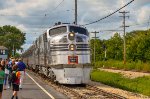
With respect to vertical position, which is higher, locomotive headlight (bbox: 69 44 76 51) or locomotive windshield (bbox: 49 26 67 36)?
locomotive windshield (bbox: 49 26 67 36)

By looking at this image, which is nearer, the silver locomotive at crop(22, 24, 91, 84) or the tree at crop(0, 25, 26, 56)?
the silver locomotive at crop(22, 24, 91, 84)

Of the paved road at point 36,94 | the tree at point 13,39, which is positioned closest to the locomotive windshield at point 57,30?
the paved road at point 36,94

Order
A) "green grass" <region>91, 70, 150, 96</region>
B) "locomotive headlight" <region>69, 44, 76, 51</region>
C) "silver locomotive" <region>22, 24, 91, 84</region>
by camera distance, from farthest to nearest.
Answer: "green grass" <region>91, 70, 150, 96</region> < "locomotive headlight" <region>69, 44, 76, 51</region> < "silver locomotive" <region>22, 24, 91, 84</region>

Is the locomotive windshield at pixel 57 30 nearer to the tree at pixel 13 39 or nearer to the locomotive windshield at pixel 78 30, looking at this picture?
the locomotive windshield at pixel 78 30

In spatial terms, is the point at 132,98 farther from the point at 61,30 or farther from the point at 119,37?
the point at 119,37

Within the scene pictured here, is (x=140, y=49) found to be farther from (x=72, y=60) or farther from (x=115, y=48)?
(x=72, y=60)

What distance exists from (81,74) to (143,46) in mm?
53093

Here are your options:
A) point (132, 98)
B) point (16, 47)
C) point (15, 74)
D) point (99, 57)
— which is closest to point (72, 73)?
point (132, 98)

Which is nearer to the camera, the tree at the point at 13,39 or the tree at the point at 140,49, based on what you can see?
the tree at the point at 140,49

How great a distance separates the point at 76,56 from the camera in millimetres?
25984

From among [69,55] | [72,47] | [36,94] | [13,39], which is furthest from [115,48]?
[36,94]

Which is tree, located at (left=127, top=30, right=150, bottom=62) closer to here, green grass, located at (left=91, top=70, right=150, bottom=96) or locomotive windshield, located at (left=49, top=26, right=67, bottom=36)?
green grass, located at (left=91, top=70, right=150, bottom=96)

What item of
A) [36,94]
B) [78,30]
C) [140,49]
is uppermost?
[140,49]

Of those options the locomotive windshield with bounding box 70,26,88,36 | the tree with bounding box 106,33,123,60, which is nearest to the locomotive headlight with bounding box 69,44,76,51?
the locomotive windshield with bounding box 70,26,88,36
